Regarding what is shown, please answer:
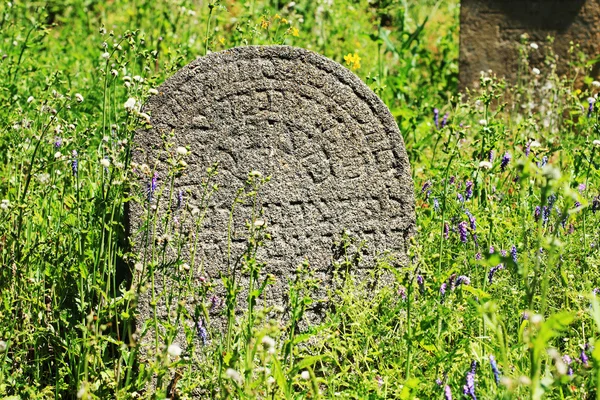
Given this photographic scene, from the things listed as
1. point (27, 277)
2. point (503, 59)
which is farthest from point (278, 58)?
point (503, 59)

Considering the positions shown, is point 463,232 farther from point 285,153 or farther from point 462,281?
point 285,153

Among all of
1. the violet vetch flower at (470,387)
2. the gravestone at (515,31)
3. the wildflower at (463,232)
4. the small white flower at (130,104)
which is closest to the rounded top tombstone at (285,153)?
the wildflower at (463,232)

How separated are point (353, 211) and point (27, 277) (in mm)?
1152

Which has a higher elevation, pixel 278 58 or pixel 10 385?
pixel 278 58

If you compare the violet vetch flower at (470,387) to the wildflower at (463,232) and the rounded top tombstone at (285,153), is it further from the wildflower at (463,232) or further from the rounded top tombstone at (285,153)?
the rounded top tombstone at (285,153)

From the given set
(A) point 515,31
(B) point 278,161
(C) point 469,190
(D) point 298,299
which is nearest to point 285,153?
(B) point 278,161

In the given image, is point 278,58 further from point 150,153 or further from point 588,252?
point 588,252

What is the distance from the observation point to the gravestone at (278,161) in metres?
2.98

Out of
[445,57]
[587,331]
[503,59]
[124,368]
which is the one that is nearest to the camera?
[124,368]

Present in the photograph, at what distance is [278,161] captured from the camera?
3.08 m

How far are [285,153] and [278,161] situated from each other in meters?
0.04

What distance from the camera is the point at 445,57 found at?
6.35 meters

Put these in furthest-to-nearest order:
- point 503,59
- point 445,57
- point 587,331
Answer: point 445,57 < point 503,59 < point 587,331

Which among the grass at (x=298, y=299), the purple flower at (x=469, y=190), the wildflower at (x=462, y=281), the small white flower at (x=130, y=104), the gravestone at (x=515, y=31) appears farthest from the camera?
the gravestone at (x=515, y=31)
